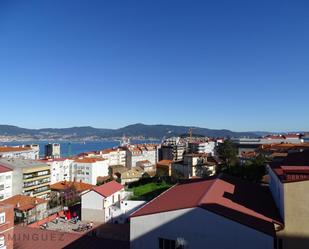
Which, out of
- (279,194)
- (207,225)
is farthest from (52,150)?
(207,225)

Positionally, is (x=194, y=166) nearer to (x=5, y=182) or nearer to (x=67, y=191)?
(x=67, y=191)

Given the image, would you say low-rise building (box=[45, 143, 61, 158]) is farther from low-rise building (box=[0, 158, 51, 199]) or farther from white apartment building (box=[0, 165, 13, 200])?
white apartment building (box=[0, 165, 13, 200])

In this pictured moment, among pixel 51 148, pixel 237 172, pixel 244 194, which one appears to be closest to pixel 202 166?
pixel 237 172

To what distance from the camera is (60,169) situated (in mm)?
74938

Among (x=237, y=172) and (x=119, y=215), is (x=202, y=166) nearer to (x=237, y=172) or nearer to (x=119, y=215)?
(x=237, y=172)

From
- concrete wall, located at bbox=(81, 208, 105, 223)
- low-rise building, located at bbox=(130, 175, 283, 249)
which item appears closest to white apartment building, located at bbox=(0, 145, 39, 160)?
concrete wall, located at bbox=(81, 208, 105, 223)

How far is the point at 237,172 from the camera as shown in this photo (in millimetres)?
42281

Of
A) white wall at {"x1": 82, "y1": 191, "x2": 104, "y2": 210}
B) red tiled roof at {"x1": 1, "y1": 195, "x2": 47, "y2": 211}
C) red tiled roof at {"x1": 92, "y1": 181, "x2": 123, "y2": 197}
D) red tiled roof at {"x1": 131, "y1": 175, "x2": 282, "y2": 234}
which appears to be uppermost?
red tiled roof at {"x1": 131, "y1": 175, "x2": 282, "y2": 234}

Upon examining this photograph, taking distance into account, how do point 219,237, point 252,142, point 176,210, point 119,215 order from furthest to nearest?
1. point 252,142
2. point 119,215
3. point 176,210
4. point 219,237

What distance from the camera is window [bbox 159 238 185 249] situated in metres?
14.3

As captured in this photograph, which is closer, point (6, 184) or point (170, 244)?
point (170, 244)

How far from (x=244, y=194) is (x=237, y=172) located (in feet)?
78.4

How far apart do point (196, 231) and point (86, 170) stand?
68.1m

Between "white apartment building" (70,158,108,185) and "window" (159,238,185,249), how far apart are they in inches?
→ 2596
